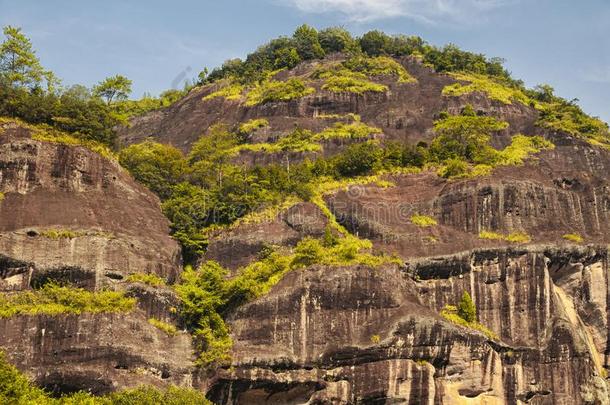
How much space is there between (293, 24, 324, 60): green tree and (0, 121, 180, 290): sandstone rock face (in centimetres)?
3285

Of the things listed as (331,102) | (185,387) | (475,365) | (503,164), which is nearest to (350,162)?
(503,164)

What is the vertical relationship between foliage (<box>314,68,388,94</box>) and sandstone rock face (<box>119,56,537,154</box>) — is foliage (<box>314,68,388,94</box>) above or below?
above

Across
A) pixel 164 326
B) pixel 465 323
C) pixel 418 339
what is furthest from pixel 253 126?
pixel 418 339

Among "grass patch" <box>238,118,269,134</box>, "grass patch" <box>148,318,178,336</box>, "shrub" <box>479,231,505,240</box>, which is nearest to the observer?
"grass patch" <box>148,318,178,336</box>

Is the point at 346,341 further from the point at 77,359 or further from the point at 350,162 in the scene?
the point at 350,162

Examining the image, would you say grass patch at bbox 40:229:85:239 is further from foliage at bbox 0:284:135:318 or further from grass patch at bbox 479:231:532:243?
grass patch at bbox 479:231:532:243

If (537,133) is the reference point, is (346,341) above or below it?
below

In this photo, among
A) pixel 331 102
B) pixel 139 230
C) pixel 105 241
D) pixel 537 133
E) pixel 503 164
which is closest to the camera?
pixel 105 241

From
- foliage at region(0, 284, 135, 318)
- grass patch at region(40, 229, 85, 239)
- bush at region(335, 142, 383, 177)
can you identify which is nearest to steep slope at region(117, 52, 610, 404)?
bush at region(335, 142, 383, 177)

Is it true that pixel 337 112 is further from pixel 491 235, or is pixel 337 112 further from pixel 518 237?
pixel 518 237

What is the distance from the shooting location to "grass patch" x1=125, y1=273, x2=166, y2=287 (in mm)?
38906

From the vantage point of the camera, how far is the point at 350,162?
50.9 metres

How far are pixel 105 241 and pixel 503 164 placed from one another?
903 inches

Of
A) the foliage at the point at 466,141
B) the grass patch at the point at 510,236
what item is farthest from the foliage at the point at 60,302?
the foliage at the point at 466,141
